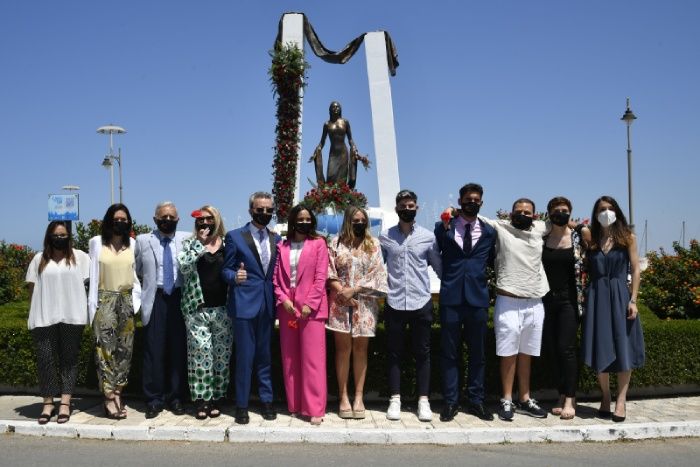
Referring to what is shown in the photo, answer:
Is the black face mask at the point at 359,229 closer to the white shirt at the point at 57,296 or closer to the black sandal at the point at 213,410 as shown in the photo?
the black sandal at the point at 213,410

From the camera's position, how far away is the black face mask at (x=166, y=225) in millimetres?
5516

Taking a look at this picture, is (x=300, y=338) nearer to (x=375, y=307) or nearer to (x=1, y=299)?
(x=375, y=307)

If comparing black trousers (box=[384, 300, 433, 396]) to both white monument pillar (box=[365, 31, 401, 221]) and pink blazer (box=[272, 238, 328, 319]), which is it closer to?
pink blazer (box=[272, 238, 328, 319])

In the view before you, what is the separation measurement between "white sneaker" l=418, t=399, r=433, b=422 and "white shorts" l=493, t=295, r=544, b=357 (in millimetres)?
785

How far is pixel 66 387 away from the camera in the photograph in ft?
17.6

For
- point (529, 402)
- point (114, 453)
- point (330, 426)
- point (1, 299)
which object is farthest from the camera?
point (1, 299)

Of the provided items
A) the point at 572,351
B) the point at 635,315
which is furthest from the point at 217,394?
the point at 635,315

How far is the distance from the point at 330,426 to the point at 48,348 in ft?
8.34

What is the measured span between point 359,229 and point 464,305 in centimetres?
114

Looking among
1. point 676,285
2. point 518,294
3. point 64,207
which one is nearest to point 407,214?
point 518,294

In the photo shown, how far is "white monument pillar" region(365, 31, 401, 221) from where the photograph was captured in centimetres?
1338

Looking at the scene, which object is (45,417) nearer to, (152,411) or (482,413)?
(152,411)

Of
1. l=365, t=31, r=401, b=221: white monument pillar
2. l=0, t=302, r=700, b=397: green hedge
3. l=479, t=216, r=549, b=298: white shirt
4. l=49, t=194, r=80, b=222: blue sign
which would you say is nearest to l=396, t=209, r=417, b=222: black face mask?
l=479, t=216, r=549, b=298: white shirt

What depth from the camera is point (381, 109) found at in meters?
13.5
